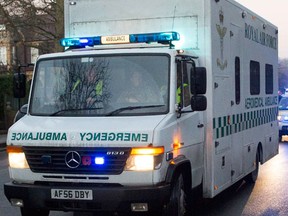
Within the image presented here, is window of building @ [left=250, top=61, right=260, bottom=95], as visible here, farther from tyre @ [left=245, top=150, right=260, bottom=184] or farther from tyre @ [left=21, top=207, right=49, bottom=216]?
tyre @ [left=21, top=207, right=49, bottom=216]

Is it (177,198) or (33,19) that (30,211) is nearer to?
(177,198)

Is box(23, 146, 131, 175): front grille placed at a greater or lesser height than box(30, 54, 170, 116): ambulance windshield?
lesser

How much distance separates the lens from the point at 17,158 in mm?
5754

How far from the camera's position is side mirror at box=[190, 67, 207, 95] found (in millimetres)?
5875

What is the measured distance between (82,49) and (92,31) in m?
0.59

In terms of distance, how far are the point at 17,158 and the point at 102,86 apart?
1.23m

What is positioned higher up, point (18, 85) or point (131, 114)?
point (18, 85)

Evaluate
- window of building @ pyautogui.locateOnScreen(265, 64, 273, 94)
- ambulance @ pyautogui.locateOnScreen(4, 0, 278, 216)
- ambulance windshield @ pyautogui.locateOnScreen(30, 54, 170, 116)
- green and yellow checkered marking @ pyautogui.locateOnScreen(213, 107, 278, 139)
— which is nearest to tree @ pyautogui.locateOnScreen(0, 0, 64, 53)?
window of building @ pyautogui.locateOnScreen(265, 64, 273, 94)

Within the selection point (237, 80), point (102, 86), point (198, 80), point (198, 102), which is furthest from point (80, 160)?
point (237, 80)

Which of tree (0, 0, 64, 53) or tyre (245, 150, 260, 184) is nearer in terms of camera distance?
tyre (245, 150, 260, 184)

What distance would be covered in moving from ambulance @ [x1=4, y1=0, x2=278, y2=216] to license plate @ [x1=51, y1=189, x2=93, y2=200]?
0.01 metres

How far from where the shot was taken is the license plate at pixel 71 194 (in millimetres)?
5422

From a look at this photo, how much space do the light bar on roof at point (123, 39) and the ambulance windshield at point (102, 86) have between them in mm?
403

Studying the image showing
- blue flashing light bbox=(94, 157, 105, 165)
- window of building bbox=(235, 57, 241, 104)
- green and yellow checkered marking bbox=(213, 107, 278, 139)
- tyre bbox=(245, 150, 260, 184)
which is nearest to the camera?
blue flashing light bbox=(94, 157, 105, 165)
